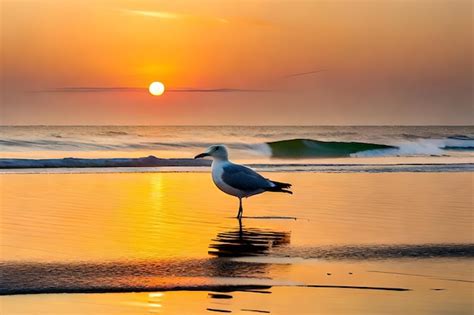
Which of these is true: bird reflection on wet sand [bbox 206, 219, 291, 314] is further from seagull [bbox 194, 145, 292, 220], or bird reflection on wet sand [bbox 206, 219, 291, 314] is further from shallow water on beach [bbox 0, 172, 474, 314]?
seagull [bbox 194, 145, 292, 220]

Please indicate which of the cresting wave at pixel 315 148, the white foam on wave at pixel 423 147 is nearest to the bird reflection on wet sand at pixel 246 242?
the cresting wave at pixel 315 148

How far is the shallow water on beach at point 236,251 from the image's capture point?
5.93 m

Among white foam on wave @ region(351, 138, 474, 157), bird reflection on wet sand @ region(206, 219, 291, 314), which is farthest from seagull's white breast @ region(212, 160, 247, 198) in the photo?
white foam on wave @ region(351, 138, 474, 157)

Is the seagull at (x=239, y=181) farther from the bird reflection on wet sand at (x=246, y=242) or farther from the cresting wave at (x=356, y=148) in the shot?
the cresting wave at (x=356, y=148)

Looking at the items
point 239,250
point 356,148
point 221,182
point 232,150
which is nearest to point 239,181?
point 221,182

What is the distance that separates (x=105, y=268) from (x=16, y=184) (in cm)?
834

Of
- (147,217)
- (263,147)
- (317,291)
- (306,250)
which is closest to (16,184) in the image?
(147,217)

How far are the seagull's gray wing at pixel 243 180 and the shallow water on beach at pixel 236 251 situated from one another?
1.17 ft

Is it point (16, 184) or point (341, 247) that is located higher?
point (16, 184)

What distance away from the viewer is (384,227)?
31.7 ft

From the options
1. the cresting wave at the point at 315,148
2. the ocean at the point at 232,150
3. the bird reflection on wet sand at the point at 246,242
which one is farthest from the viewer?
the cresting wave at the point at 315,148

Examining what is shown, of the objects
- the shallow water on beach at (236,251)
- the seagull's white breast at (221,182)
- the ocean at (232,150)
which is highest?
the ocean at (232,150)

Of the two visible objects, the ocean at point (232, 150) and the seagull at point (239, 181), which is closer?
the seagull at point (239, 181)

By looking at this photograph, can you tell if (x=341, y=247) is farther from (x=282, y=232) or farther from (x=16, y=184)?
(x=16, y=184)
